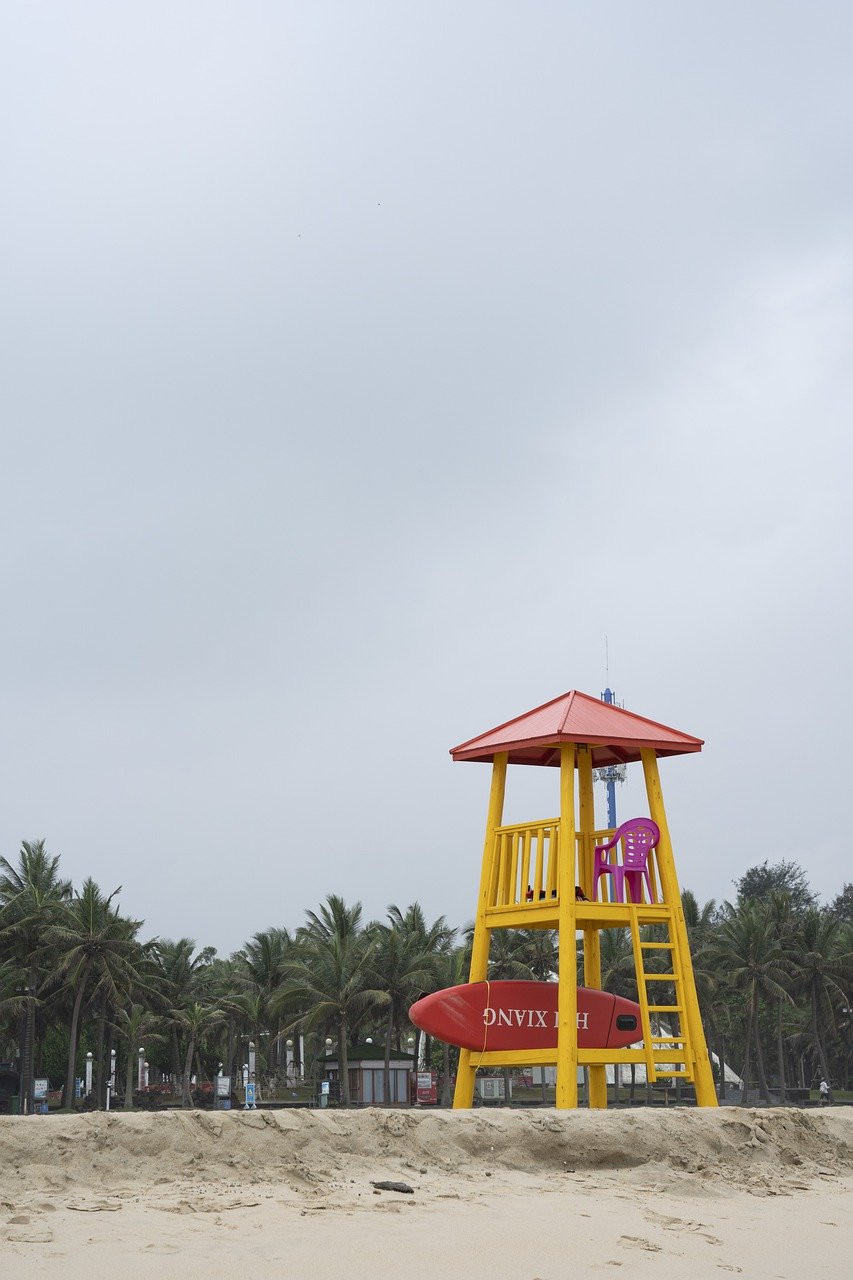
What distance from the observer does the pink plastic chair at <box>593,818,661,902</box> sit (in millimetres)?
18750

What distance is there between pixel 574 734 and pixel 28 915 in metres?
40.5

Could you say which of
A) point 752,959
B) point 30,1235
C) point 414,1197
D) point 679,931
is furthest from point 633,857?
point 752,959

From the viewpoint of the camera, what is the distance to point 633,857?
18.8 meters

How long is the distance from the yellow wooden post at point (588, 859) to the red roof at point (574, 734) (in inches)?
17.1

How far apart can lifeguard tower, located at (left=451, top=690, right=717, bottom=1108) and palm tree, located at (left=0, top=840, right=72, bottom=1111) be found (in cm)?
3447

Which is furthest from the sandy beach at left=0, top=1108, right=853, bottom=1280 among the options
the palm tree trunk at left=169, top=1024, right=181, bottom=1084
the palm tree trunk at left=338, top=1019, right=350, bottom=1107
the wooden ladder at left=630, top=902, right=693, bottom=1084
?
the palm tree trunk at left=169, top=1024, right=181, bottom=1084

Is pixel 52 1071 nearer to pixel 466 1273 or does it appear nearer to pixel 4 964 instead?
pixel 4 964

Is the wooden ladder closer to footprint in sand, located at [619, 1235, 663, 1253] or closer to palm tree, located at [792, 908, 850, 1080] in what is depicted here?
footprint in sand, located at [619, 1235, 663, 1253]

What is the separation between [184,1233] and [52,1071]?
70360mm

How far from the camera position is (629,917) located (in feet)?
59.9

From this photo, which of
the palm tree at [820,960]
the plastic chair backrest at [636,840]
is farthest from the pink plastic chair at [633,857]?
the palm tree at [820,960]

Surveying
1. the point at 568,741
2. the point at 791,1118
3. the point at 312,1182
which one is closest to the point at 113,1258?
the point at 312,1182

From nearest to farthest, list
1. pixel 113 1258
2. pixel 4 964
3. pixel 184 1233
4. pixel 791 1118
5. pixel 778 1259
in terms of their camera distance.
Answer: pixel 113 1258 → pixel 184 1233 → pixel 778 1259 → pixel 791 1118 → pixel 4 964

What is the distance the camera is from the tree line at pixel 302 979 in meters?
53.0
